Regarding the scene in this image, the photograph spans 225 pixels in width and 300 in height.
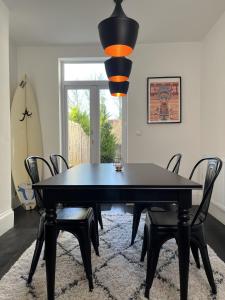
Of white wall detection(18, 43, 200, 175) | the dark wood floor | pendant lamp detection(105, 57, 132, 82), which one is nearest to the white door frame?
white wall detection(18, 43, 200, 175)

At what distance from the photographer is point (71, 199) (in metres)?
1.60

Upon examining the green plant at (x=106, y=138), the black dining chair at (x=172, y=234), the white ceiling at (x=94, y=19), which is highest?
the white ceiling at (x=94, y=19)

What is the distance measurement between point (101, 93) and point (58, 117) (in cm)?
90

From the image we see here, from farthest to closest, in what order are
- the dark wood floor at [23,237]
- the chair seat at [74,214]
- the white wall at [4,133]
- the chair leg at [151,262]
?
the white wall at [4,133] → the dark wood floor at [23,237] → the chair seat at [74,214] → the chair leg at [151,262]

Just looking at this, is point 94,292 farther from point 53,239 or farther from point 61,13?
point 61,13

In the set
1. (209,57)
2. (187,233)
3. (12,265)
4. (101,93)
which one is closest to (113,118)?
(101,93)

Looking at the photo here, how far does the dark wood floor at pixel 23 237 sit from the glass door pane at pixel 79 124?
4.51 feet

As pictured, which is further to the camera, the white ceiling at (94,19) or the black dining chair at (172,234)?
the white ceiling at (94,19)

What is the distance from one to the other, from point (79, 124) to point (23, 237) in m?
2.45

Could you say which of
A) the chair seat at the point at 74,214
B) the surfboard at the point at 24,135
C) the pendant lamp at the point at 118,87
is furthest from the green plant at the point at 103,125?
the chair seat at the point at 74,214

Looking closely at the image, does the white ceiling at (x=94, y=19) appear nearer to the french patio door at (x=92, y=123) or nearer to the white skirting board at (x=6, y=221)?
the french patio door at (x=92, y=123)

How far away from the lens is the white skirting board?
3074mm

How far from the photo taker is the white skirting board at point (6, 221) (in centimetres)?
307

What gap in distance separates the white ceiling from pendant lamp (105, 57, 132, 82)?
3.72 feet
